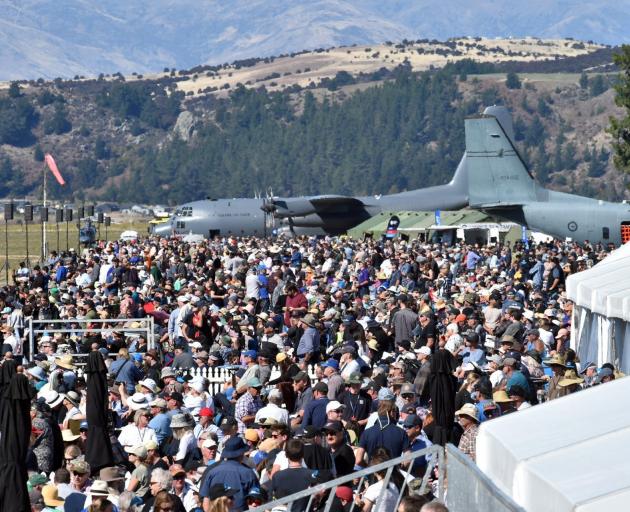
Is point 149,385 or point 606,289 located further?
point 606,289

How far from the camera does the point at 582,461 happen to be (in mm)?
8039

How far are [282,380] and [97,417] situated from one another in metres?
2.52

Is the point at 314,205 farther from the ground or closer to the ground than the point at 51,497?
closer to the ground

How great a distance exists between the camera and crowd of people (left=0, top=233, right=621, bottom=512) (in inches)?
464

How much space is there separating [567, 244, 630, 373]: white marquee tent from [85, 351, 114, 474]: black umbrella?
6184mm

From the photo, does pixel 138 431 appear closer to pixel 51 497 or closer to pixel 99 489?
pixel 51 497

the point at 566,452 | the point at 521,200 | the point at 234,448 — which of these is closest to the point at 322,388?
the point at 234,448

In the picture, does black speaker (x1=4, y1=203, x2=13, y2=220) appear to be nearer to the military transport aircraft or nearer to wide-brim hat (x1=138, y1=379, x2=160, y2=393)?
the military transport aircraft

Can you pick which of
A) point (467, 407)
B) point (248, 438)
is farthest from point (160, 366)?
point (467, 407)

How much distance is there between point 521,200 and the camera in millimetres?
46062

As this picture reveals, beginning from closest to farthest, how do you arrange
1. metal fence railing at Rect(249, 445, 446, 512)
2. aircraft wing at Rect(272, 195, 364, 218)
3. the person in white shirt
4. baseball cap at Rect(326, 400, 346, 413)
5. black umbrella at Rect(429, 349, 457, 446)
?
metal fence railing at Rect(249, 445, 446, 512)
black umbrella at Rect(429, 349, 457, 446)
baseball cap at Rect(326, 400, 346, 413)
the person in white shirt
aircraft wing at Rect(272, 195, 364, 218)

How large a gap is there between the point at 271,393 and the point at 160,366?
4.70 metres

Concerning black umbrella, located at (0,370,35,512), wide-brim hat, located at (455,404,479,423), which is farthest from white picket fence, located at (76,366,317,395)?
wide-brim hat, located at (455,404,479,423)

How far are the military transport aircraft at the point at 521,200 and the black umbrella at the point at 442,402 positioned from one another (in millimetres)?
31055
